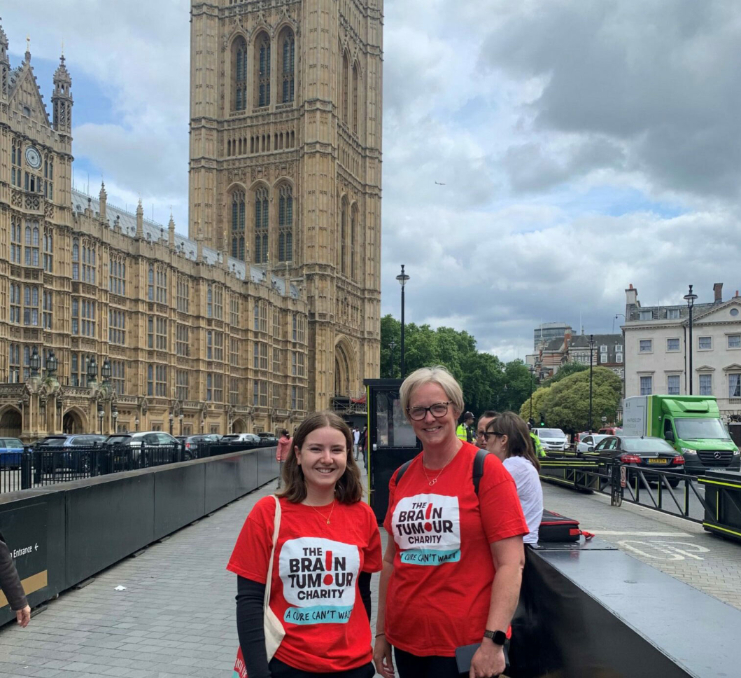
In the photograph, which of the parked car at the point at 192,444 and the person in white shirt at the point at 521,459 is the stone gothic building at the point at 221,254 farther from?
the person in white shirt at the point at 521,459

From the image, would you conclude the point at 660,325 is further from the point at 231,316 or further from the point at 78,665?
the point at 78,665

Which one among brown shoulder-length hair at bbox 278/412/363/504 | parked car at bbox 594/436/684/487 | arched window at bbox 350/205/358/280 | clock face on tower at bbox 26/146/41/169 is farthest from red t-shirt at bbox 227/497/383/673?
arched window at bbox 350/205/358/280

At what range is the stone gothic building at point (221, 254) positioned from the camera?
40312mm

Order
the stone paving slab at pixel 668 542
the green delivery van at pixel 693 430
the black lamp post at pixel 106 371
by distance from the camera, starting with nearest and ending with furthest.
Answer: the stone paving slab at pixel 668 542 < the green delivery van at pixel 693 430 < the black lamp post at pixel 106 371

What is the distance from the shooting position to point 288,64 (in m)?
88.4

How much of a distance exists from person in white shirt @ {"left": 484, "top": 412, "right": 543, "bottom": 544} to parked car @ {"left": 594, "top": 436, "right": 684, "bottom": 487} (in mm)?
15741

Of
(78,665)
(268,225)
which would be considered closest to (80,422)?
(78,665)

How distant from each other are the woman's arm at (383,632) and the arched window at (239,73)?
90.0 meters

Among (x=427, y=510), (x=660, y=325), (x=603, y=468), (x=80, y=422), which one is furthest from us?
(x=660, y=325)

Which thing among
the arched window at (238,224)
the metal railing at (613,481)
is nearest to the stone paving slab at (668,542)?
the metal railing at (613,481)

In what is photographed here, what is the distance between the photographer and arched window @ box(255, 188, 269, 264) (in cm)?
8706

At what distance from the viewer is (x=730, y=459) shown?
24.2m

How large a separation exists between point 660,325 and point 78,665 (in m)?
68.5

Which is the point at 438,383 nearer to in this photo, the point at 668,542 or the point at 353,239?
the point at 668,542
